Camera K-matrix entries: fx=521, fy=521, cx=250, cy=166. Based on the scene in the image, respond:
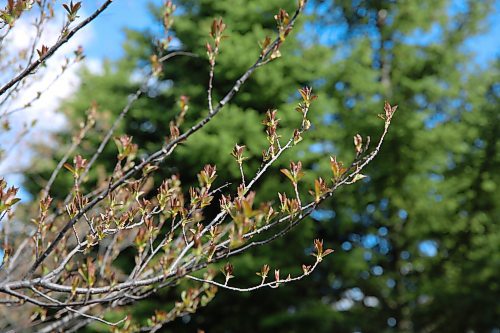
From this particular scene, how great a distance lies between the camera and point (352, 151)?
8.64 m

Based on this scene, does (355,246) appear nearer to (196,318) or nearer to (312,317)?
(312,317)

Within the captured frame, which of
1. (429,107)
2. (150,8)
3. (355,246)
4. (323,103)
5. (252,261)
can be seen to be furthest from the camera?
(429,107)

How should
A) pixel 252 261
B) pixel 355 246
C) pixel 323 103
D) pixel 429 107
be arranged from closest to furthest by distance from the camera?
pixel 252 261, pixel 323 103, pixel 355 246, pixel 429 107

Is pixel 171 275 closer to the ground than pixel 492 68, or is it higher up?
higher up

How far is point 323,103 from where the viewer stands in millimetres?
7781

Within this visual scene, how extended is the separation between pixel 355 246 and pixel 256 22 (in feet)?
13.0

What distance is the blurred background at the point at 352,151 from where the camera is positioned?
7.66 m

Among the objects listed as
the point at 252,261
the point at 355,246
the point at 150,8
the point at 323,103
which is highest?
the point at 150,8

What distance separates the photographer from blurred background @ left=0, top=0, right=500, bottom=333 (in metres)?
7.66

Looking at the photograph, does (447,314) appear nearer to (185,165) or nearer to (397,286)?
(397,286)

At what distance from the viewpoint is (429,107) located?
9844mm

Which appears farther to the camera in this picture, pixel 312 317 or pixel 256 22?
pixel 256 22

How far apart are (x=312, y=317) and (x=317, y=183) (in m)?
6.48

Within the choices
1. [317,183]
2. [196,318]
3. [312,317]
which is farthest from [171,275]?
[196,318]
